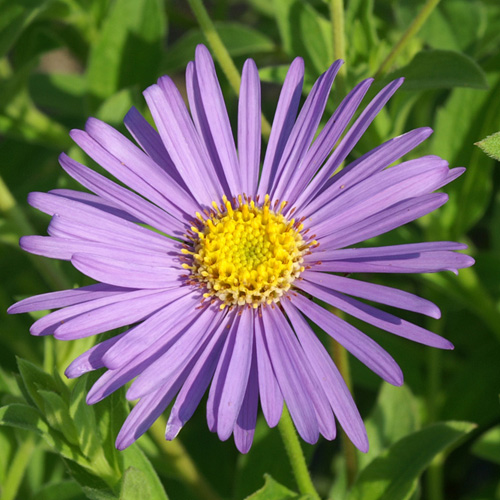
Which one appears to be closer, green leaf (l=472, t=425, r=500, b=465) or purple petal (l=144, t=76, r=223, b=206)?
purple petal (l=144, t=76, r=223, b=206)

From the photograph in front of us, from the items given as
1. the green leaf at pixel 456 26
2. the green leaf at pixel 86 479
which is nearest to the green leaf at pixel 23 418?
the green leaf at pixel 86 479

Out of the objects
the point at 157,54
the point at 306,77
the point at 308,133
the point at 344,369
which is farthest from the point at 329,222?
the point at 157,54

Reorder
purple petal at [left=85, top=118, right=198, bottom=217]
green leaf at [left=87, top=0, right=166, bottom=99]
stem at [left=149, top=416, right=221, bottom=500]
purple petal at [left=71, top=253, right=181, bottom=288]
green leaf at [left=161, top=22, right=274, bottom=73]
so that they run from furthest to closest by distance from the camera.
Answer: green leaf at [left=161, top=22, right=274, bottom=73] < green leaf at [left=87, top=0, right=166, bottom=99] < stem at [left=149, top=416, right=221, bottom=500] < purple petal at [left=85, top=118, right=198, bottom=217] < purple petal at [left=71, top=253, right=181, bottom=288]

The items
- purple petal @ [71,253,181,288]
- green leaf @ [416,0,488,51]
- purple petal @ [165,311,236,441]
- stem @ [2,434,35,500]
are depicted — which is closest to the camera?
purple petal @ [165,311,236,441]

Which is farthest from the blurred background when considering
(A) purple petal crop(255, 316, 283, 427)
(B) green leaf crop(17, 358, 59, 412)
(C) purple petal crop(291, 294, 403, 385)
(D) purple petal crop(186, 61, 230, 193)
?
(C) purple petal crop(291, 294, 403, 385)

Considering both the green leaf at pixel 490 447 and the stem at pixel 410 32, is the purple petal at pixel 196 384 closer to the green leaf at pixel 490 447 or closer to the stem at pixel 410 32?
the stem at pixel 410 32

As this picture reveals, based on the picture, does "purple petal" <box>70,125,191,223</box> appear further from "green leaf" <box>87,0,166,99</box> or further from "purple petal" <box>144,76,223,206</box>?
"green leaf" <box>87,0,166,99</box>

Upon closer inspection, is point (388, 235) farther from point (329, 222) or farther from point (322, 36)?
point (322, 36)
